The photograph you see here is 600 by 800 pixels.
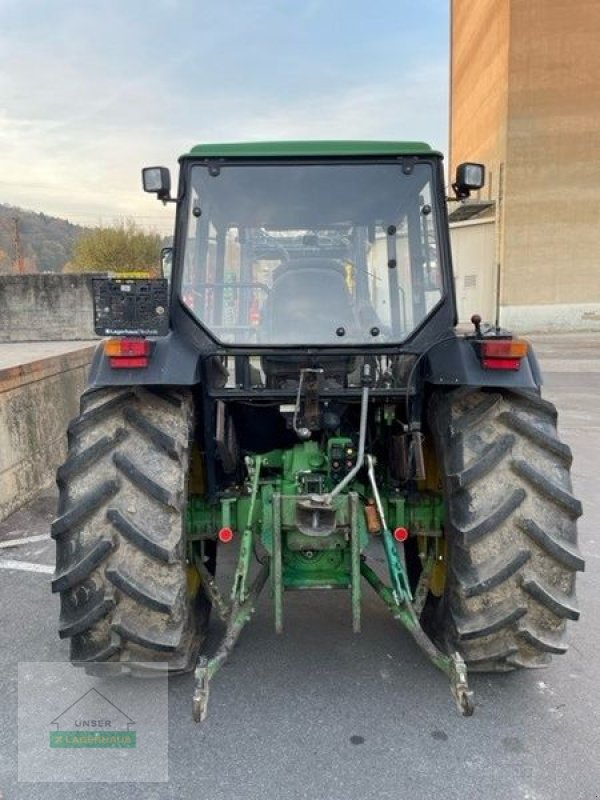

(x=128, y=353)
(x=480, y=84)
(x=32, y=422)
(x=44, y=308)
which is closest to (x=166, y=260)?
(x=128, y=353)

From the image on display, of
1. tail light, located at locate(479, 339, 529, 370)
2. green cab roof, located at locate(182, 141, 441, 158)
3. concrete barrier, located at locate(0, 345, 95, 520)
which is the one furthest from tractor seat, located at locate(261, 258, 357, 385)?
concrete barrier, located at locate(0, 345, 95, 520)

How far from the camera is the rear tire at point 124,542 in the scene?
2.58 metres

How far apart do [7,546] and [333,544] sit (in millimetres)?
3053

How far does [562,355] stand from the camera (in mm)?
16688

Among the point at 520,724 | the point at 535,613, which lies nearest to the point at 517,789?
the point at 520,724

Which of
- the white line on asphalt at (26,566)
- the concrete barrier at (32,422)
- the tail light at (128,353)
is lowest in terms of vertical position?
the white line on asphalt at (26,566)

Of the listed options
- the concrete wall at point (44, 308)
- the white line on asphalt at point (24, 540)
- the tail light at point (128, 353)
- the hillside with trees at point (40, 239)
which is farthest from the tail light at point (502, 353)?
the hillside with trees at point (40, 239)

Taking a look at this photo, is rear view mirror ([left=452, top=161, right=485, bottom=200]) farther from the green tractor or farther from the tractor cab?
the tractor cab

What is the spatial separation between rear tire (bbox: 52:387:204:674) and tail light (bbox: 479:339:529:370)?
132 centimetres

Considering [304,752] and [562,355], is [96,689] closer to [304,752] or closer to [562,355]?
[304,752]

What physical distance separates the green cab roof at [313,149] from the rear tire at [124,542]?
127cm

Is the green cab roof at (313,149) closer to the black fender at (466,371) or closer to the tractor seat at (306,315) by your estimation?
the tractor seat at (306,315)

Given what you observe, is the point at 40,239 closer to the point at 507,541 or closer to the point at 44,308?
the point at 44,308

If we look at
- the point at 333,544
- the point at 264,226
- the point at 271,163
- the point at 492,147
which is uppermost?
the point at 492,147
